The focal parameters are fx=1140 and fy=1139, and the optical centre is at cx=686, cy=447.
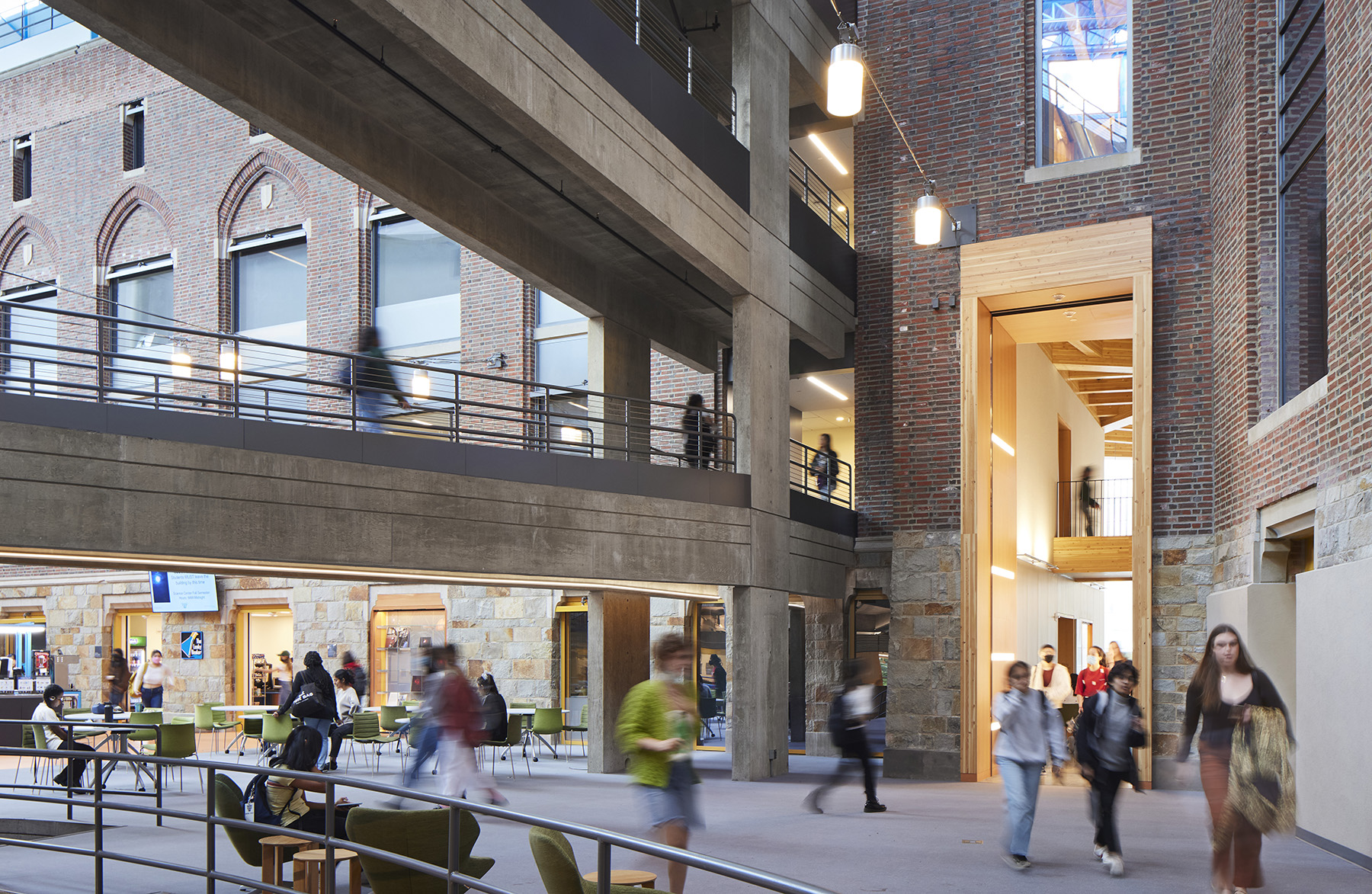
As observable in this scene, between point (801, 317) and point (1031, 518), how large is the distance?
18.6 feet

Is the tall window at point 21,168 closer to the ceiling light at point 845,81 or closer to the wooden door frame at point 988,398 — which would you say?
the wooden door frame at point 988,398

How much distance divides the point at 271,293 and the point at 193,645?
7.40 metres

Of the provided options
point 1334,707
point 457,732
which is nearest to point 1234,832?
point 1334,707

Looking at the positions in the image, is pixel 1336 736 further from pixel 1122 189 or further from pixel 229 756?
pixel 229 756

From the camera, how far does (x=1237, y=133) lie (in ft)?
41.6

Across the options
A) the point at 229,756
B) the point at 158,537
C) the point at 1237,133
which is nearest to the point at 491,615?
the point at 229,756

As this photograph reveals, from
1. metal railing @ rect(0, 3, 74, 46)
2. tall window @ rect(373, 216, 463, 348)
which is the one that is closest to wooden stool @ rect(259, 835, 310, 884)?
tall window @ rect(373, 216, 463, 348)

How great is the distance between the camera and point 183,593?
23.3 metres

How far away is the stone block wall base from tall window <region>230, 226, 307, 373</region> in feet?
46.7

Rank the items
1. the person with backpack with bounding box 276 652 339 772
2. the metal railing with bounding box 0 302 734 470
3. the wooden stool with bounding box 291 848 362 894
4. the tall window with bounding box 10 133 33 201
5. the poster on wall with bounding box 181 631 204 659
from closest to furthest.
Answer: the wooden stool with bounding box 291 848 362 894
the person with backpack with bounding box 276 652 339 772
the metal railing with bounding box 0 302 734 470
the poster on wall with bounding box 181 631 204 659
the tall window with bounding box 10 133 33 201

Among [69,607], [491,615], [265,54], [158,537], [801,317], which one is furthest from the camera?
[69,607]

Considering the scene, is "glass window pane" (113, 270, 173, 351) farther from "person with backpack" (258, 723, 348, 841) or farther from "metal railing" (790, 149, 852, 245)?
"person with backpack" (258, 723, 348, 841)

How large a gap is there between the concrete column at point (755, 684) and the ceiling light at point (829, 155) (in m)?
9.46

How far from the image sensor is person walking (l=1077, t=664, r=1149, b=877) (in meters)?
8.27
